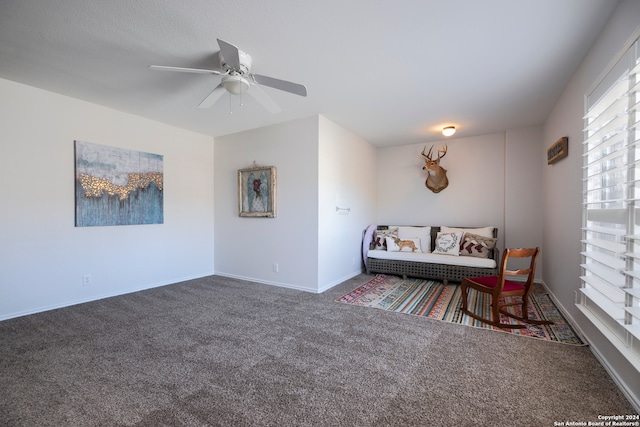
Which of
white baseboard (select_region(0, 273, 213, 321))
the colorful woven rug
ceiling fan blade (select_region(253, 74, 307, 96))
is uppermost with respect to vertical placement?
ceiling fan blade (select_region(253, 74, 307, 96))

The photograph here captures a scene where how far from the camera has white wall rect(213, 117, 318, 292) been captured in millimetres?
3799

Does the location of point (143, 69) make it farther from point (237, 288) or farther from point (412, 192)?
point (412, 192)

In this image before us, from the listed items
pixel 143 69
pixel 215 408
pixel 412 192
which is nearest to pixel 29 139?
pixel 143 69

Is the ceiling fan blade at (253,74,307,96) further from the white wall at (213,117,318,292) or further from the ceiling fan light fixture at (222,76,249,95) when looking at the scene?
the white wall at (213,117,318,292)

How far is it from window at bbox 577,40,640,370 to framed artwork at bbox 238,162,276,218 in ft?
11.3

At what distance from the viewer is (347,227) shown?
4488 mm

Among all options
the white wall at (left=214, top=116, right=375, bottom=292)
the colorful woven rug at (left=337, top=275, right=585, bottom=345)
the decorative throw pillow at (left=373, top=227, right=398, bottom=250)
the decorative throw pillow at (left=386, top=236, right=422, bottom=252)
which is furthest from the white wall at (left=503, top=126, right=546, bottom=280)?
the white wall at (left=214, top=116, right=375, bottom=292)

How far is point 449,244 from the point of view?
443cm

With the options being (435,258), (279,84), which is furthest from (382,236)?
(279,84)

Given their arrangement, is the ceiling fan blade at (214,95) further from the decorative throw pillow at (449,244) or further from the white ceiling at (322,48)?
the decorative throw pillow at (449,244)

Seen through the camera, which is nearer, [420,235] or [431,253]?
[431,253]

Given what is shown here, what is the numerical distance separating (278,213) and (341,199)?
1.01m

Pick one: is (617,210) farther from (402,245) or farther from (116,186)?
(116,186)

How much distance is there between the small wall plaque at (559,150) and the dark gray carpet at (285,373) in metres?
1.95
